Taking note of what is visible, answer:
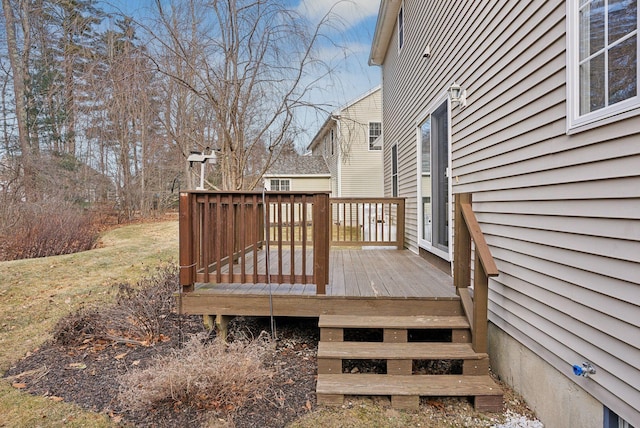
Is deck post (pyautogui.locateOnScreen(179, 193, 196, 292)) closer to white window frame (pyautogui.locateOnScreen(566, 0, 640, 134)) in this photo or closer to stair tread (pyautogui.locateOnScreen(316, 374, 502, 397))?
stair tread (pyautogui.locateOnScreen(316, 374, 502, 397))

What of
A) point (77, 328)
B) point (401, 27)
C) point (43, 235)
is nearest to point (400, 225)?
point (401, 27)

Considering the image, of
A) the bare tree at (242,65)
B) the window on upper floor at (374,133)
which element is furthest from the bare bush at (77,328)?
the window on upper floor at (374,133)

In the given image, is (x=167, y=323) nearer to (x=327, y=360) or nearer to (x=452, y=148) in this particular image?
(x=327, y=360)

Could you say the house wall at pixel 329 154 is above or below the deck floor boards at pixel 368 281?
above

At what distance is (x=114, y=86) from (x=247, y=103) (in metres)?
1.60

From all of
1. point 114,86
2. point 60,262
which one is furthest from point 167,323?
point 60,262

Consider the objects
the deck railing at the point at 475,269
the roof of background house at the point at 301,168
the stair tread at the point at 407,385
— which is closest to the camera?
the stair tread at the point at 407,385

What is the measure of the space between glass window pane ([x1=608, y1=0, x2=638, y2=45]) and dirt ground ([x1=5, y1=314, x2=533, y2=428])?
7.59ft

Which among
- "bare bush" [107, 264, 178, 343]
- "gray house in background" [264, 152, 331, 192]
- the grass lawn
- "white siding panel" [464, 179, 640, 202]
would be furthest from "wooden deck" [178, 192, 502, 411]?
"gray house in background" [264, 152, 331, 192]

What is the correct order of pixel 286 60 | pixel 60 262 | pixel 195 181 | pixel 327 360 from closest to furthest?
pixel 327 360, pixel 286 60, pixel 60 262, pixel 195 181

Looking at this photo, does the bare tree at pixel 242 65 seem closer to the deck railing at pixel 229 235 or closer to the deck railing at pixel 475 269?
the deck railing at pixel 229 235

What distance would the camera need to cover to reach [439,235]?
441 cm

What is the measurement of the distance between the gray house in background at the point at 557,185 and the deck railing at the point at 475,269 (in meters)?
0.21

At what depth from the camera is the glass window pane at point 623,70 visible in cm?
161
